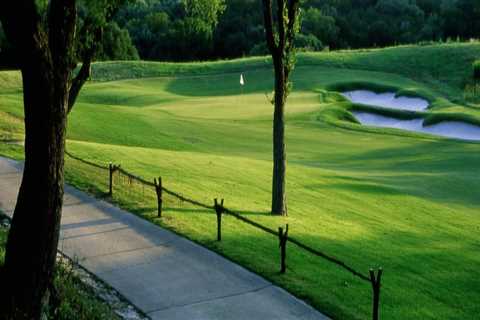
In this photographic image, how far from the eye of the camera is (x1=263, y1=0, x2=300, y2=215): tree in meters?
16.0

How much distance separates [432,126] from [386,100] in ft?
38.3

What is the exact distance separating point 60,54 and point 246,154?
2160cm

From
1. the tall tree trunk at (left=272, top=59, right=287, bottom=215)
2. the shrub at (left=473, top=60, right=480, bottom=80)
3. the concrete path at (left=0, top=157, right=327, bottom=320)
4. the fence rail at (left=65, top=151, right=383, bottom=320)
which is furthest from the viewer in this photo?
the shrub at (left=473, top=60, right=480, bottom=80)

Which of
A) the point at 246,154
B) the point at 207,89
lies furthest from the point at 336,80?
the point at 246,154

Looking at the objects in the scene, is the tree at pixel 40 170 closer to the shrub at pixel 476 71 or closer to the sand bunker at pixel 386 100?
the sand bunker at pixel 386 100

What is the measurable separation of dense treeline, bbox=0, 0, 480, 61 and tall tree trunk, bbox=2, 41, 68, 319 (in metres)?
76.3

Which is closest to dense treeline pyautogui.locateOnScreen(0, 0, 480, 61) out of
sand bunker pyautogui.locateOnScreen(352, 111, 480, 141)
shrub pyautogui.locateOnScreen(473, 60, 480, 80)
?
shrub pyautogui.locateOnScreen(473, 60, 480, 80)

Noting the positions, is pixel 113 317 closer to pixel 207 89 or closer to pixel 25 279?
pixel 25 279

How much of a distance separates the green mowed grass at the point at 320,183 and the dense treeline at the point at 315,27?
3321 centimetres

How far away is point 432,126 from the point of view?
42156mm

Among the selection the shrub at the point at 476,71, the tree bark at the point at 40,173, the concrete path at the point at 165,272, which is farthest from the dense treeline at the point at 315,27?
the tree bark at the point at 40,173

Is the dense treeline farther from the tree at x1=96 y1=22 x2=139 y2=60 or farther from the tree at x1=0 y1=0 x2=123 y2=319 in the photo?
the tree at x1=0 y1=0 x2=123 y2=319

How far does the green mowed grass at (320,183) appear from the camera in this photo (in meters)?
12.4

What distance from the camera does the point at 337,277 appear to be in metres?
12.0
